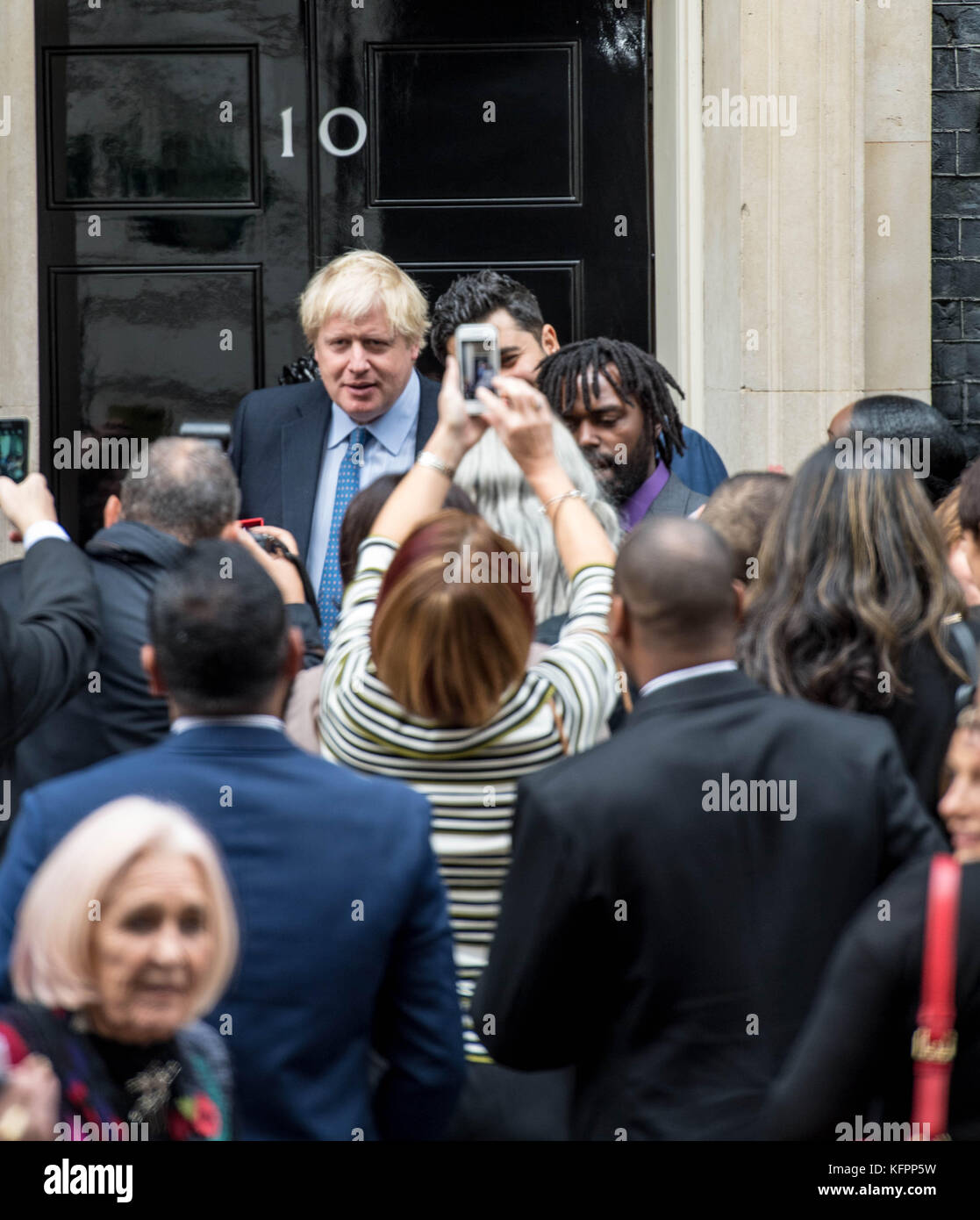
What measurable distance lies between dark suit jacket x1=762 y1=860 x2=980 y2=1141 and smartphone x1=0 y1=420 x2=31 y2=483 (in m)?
2.71

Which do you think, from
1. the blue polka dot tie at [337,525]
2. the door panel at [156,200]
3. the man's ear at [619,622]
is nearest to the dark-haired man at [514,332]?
the blue polka dot tie at [337,525]

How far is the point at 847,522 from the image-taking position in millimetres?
3342

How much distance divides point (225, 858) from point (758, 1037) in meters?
0.88

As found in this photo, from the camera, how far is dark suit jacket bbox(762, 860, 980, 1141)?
7.18 ft

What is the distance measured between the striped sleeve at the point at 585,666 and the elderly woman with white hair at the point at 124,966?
3.21 ft

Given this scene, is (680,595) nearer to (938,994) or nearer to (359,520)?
(938,994)

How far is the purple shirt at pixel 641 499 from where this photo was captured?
475 cm

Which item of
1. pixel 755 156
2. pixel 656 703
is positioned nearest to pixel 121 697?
pixel 656 703

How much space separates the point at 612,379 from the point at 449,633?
2.17 m

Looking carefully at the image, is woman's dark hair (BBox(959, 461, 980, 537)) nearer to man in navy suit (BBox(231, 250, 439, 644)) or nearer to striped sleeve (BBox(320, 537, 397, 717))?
striped sleeve (BBox(320, 537, 397, 717))

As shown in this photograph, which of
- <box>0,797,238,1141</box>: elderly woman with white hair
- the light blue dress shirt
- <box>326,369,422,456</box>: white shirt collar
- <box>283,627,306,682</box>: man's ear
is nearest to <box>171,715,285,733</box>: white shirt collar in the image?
<box>283,627,306,682</box>: man's ear

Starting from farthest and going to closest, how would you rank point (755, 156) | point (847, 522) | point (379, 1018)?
point (755, 156)
point (847, 522)
point (379, 1018)

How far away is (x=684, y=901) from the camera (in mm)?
→ 2586

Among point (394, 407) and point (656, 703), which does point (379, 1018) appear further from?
point (394, 407)
